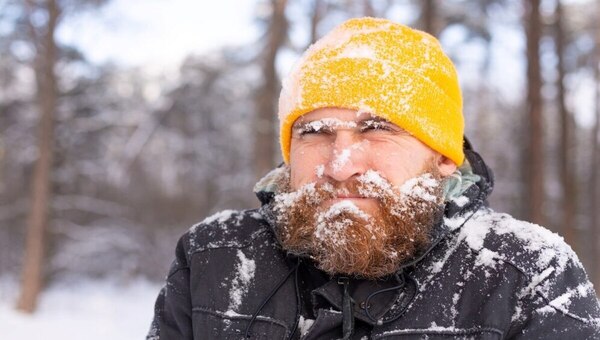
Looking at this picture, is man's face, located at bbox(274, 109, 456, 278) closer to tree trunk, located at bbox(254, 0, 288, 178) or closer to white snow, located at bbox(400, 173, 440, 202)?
white snow, located at bbox(400, 173, 440, 202)

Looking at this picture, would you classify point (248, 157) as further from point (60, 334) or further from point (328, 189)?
point (328, 189)

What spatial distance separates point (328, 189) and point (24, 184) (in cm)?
1695

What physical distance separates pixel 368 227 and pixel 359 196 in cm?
10

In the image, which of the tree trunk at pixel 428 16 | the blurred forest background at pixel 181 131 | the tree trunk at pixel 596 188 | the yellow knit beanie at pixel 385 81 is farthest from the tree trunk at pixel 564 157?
the yellow knit beanie at pixel 385 81

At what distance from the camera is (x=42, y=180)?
13328 millimetres

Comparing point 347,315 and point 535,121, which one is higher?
point 347,315

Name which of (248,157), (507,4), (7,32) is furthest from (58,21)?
(507,4)

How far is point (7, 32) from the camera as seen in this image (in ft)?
44.2

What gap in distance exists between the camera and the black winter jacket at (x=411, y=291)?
150cm

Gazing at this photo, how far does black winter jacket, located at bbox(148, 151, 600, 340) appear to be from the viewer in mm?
1505

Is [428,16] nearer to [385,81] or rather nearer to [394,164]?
[385,81]

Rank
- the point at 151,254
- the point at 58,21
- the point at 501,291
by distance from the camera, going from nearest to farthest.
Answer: the point at 501,291 → the point at 58,21 → the point at 151,254

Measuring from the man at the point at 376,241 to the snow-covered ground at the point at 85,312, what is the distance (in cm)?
952

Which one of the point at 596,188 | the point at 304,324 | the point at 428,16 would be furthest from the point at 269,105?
the point at 596,188
